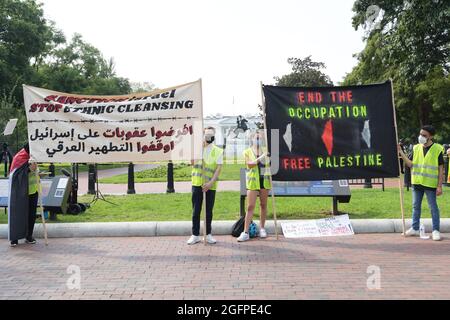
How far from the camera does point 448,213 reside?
10.0 meters

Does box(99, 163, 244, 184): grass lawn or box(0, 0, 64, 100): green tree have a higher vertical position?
box(0, 0, 64, 100): green tree

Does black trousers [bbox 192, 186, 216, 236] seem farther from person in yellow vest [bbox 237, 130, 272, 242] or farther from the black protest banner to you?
the black protest banner

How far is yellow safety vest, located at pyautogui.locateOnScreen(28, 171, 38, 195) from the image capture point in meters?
8.39

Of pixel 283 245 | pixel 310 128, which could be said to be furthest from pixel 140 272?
pixel 310 128

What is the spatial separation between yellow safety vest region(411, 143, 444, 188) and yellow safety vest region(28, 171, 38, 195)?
6.52 metres

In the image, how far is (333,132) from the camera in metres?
8.45

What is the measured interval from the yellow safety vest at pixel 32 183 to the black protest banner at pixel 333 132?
13.6 feet

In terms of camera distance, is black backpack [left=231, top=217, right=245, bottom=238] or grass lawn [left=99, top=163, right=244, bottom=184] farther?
grass lawn [left=99, top=163, right=244, bottom=184]

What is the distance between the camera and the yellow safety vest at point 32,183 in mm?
8391

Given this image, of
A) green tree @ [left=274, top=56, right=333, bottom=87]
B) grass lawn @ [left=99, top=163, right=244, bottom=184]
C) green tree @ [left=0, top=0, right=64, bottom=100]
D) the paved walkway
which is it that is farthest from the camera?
green tree @ [left=274, top=56, right=333, bottom=87]

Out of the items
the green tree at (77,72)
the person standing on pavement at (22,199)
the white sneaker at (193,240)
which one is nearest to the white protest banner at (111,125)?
the person standing on pavement at (22,199)

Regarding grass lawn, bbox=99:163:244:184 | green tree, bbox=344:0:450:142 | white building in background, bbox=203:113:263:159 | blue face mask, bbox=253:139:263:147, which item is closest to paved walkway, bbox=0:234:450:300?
blue face mask, bbox=253:139:263:147
